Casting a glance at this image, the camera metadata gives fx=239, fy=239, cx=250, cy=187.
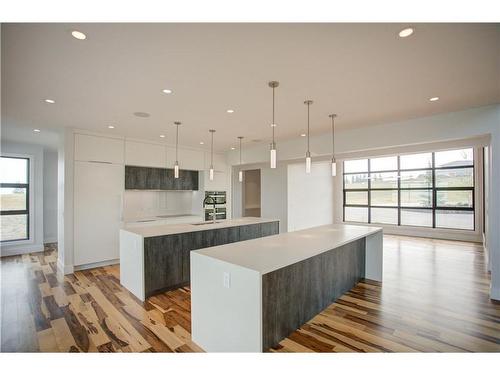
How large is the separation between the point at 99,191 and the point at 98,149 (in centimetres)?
82

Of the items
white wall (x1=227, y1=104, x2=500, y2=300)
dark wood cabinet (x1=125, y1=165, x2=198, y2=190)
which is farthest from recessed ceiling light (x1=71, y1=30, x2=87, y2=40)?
dark wood cabinet (x1=125, y1=165, x2=198, y2=190)

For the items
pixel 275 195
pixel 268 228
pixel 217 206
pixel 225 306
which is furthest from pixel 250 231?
pixel 275 195

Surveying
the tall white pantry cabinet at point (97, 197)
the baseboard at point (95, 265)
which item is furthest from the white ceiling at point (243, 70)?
the baseboard at point (95, 265)

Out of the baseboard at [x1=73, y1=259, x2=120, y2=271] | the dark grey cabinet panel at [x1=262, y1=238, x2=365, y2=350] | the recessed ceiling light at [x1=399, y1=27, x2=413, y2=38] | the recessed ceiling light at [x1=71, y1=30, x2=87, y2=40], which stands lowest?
the baseboard at [x1=73, y1=259, x2=120, y2=271]

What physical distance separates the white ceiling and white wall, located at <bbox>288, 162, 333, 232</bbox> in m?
3.31

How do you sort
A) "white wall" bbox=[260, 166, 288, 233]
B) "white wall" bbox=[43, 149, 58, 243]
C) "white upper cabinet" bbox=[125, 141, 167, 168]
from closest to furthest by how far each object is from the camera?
1. "white upper cabinet" bbox=[125, 141, 167, 168]
2. "white wall" bbox=[43, 149, 58, 243]
3. "white wall" bbox=[260, 166, 288, 233]

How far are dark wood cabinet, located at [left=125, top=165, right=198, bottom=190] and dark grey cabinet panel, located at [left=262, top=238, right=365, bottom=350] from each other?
14.0ft

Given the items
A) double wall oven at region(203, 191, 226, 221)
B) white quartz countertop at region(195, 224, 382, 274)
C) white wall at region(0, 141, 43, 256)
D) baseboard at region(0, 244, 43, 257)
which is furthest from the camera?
double wall oven at region(203, 191, 226, 221)

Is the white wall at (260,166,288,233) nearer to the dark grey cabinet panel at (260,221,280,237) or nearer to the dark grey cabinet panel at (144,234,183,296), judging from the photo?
the dark grey cabinet panel at (260,221,280,237)

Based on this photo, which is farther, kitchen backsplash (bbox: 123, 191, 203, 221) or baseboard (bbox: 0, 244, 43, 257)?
kitchen backsplash (bbox: 123, 191, 203, 221)

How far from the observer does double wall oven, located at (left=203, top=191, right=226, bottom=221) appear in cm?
641

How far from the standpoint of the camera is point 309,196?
7785mm

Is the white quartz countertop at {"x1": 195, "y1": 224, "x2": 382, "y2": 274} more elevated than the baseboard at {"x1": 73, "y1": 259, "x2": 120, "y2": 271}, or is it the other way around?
the white quartz countertop at {"x1": 195, "y1": 224, "x2": 382, "y2": 274}
